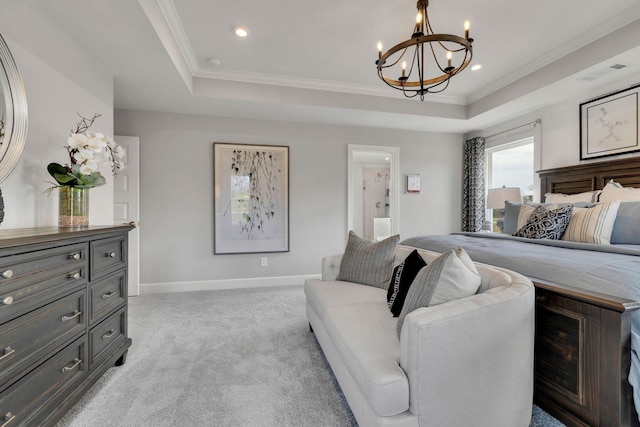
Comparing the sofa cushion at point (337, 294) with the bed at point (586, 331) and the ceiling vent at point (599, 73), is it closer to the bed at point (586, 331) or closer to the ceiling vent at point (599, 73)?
the bed at point (586, 331)

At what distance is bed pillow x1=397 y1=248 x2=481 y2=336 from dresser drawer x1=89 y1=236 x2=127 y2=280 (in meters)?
1.75

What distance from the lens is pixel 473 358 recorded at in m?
1.17

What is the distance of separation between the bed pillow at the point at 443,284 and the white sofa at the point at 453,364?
82mm

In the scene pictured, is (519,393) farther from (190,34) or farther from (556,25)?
(190,34)

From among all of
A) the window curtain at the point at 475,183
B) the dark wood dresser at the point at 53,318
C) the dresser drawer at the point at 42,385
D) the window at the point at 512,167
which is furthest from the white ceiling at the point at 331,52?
the dresser drawer at the point at 42,385

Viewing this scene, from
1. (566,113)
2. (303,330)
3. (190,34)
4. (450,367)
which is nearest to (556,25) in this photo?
(566,113)

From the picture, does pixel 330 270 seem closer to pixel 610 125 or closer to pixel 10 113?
pixel 10 113

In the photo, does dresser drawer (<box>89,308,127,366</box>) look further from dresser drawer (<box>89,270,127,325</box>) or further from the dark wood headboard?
the dark wood headboard

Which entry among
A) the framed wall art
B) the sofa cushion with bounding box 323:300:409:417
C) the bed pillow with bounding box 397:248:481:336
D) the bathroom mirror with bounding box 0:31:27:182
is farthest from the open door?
the framed wall art

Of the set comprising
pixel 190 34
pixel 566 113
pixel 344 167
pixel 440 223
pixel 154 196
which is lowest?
pixel 440 223

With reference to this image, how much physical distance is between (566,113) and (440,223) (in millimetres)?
2176

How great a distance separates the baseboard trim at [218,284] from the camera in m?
3.81

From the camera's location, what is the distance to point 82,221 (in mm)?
1908

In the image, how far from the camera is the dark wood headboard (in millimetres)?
2750
